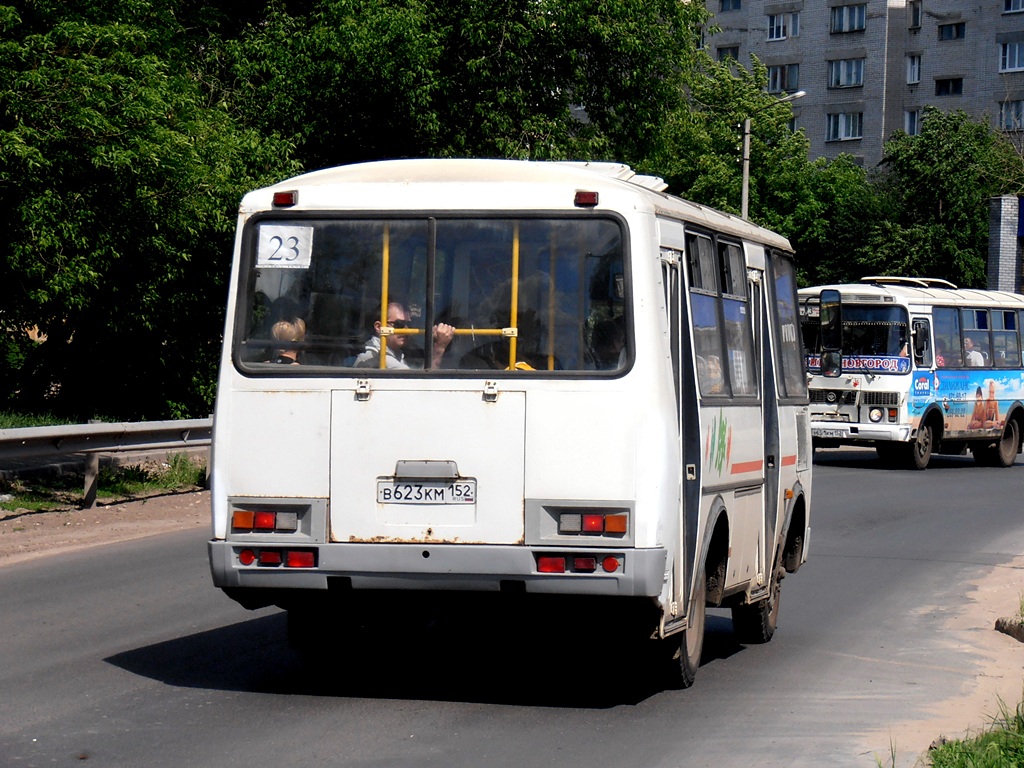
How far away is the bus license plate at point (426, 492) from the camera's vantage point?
7.55 m

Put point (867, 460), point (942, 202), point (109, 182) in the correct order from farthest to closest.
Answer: point (942, 202)
point (867, 460)
point (109, 182)

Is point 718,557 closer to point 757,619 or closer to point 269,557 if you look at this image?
point 757,619

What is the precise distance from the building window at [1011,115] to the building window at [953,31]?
4.30 m

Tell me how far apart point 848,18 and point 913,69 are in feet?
14.5

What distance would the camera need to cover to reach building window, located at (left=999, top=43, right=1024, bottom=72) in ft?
260

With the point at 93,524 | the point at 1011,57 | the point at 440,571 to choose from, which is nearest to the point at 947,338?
the point at 93,524

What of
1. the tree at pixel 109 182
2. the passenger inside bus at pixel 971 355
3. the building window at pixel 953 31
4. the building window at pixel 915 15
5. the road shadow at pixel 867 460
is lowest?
the road shadow at pixel 867 460

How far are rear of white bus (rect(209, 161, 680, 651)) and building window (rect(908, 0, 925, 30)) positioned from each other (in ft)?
261

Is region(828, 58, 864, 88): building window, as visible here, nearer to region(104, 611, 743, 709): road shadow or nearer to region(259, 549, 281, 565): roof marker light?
region(104, 611, 743, 709): road shadow

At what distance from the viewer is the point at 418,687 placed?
328 inches

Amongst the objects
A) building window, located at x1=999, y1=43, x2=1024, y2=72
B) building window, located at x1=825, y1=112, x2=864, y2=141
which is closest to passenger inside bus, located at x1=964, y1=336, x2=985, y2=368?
building window, located at x1=999, y1=43, x2=1024, y2=72

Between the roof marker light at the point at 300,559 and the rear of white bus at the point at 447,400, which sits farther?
the roof marker light at the point at 300,559

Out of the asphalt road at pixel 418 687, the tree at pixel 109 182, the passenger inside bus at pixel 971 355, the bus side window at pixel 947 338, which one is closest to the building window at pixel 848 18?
the passenger inside bus at pixel 971 355

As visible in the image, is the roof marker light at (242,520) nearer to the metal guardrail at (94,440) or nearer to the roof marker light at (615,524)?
the roof marker light at (615,524)
